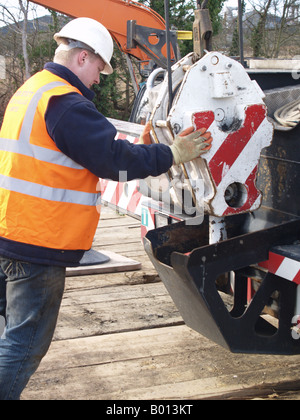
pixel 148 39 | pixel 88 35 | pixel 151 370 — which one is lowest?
pixel 151 370

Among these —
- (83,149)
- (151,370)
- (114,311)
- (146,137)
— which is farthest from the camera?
(114,311)

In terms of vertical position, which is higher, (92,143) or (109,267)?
(92,143)

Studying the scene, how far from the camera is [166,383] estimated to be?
3230 mm

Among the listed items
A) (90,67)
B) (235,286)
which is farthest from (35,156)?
(235,286)

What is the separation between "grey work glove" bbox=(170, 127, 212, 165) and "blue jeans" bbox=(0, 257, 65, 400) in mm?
738

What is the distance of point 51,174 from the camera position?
2584mm

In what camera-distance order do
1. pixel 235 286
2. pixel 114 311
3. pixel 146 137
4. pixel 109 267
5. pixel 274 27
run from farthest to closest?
pixel 274 27 < pixel 109 267 < pixel 114 311 < pixel 235 286 < pixel 146 137

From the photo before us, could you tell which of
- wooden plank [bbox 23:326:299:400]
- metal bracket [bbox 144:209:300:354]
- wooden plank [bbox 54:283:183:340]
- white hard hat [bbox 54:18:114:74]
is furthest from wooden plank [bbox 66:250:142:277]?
white hard hat [bbox 54:18:114:74]

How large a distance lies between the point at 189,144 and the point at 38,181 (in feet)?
2.26

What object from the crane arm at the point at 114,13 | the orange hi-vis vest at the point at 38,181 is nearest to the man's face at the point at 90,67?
the orange hi-vis vest at the point at 38,181

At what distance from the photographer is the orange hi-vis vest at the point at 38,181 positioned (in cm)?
257

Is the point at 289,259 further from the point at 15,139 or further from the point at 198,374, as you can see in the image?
the point at 15,139

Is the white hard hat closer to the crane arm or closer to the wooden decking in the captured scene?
the wooden decking

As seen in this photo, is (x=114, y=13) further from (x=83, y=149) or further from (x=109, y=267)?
(x=83, y=149)
